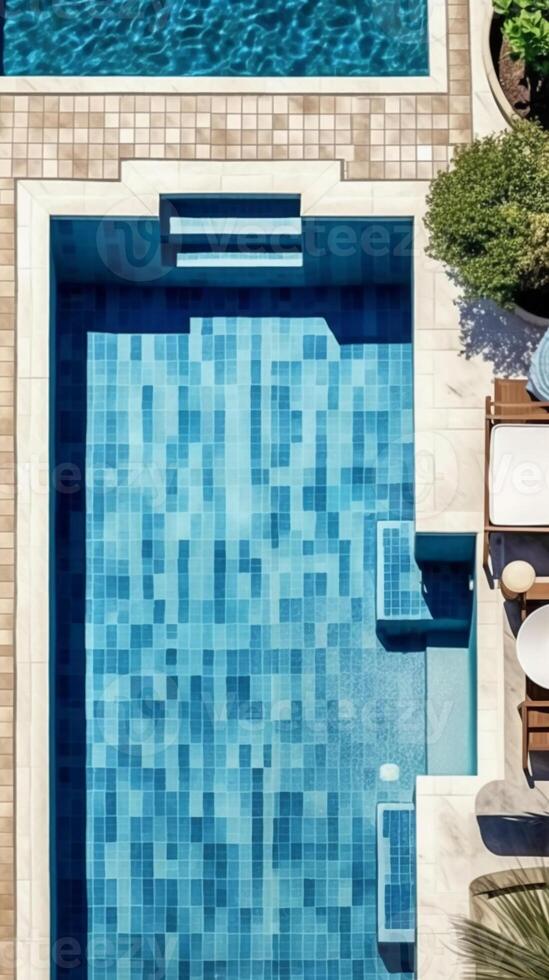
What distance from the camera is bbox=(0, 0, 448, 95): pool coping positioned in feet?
32.8

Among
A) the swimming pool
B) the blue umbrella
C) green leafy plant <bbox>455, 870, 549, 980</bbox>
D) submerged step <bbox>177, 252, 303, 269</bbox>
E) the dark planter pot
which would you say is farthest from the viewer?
the swimming pool

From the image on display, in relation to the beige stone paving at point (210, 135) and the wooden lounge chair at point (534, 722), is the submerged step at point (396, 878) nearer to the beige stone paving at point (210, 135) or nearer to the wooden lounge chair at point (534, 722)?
the wooden lounge chair at point (534, 722)

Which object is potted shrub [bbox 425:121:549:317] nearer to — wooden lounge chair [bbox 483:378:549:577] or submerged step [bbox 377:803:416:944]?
wooden lounge chair [bbox 483:378:549:577]

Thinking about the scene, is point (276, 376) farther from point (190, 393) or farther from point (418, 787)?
point (418, 787)

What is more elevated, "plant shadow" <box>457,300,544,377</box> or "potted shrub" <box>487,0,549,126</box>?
"potted shrub" <box>487,0,549,126</box>

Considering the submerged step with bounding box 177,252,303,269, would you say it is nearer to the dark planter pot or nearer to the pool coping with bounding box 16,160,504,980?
the pool coping with bounding box 16,160,504,980

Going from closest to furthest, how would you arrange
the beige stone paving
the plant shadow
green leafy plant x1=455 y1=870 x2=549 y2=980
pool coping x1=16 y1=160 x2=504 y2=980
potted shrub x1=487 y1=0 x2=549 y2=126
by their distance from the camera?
green leafy plant x1=455 y1=870 x2=549 y2=980, potted shrub x1=487 y1=0 x2=549 y2=126, pool coping x1=16 y1=160 x2=504 y2=980, the plant shadow, the beige stone paving

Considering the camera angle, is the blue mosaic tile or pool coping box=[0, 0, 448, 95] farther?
the blue mosaic tile

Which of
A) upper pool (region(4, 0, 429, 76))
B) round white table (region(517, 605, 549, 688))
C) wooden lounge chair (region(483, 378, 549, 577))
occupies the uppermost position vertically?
upper pool (region(4, 0, 429, 76))

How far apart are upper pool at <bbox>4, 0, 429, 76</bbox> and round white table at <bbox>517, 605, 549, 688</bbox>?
5.55 metres

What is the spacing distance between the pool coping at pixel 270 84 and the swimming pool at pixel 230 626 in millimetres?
1647

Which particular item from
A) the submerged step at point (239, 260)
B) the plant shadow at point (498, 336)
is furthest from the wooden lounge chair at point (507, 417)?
the submerged step at point (239, 260)

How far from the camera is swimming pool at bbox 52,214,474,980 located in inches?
416

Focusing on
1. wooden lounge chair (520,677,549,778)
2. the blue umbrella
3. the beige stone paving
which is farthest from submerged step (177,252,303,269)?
wooden lounge chair (520,677,549,778)
